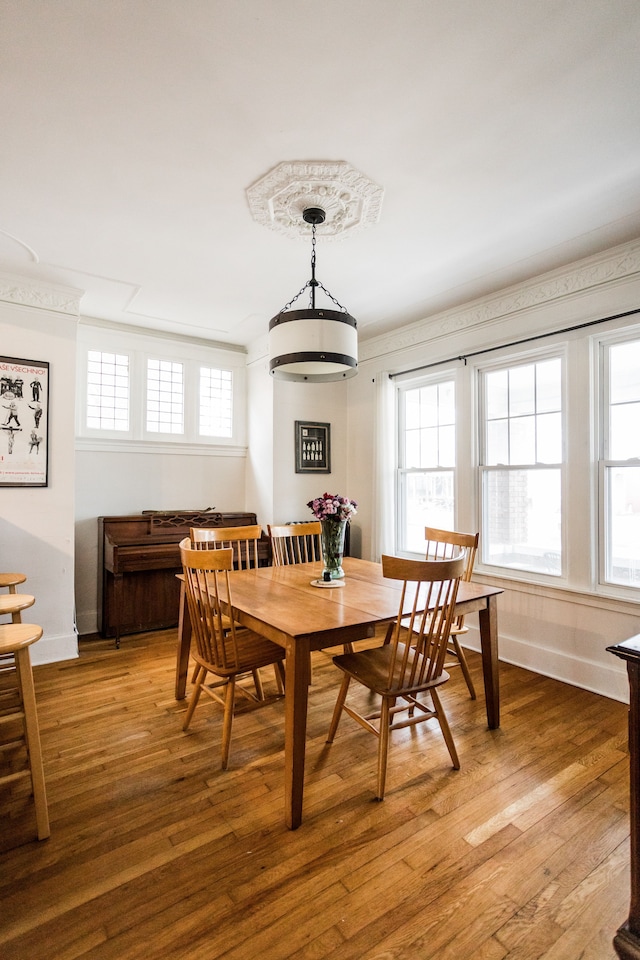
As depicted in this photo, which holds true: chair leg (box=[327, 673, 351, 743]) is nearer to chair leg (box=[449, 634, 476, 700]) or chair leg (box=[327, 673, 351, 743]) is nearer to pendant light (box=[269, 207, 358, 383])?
chair leg (box=[449, 634, 476, 700])

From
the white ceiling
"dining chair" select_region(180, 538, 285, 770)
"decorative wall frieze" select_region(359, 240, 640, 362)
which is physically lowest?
"dining chair" select_region(180, 538, 285, 770)

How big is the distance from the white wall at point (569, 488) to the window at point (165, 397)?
2596mm

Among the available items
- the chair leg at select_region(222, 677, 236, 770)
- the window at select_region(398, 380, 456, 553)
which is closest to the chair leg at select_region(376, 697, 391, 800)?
the chair leg at select_region(222, 677, 236, 770)

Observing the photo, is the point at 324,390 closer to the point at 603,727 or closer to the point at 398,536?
the point at 398,536

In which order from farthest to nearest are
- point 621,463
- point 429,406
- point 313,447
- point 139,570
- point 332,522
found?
point 313,447 → point 429,406 → point 139,570 → point 621,463 → point 332,522

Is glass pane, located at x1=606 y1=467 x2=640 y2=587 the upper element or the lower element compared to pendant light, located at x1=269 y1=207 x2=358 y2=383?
lower

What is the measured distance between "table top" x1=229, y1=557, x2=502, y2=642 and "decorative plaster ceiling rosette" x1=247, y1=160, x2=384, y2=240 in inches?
80.9

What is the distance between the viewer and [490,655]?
2.46 m

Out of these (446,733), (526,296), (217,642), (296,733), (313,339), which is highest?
(526,296)

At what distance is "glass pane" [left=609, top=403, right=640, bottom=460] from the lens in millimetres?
2943

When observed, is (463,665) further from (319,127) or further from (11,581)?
(319,127)

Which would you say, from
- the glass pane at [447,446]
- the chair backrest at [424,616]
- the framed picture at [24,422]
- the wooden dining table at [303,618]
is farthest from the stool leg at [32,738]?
the glass pane at [447,446]

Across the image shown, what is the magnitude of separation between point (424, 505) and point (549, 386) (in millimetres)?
1529

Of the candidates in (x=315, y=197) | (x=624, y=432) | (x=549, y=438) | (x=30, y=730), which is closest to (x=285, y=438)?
(x=549, y=438)
